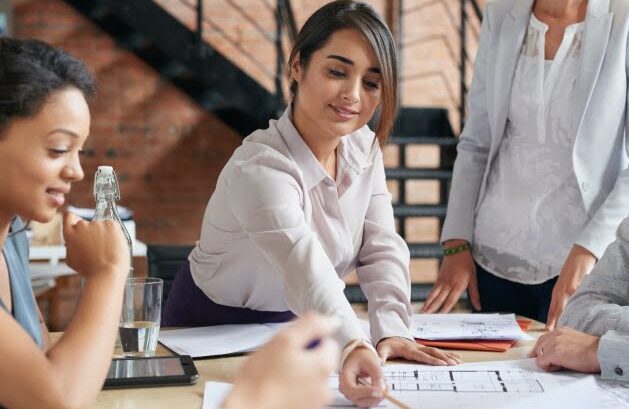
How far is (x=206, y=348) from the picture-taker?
1564 mm

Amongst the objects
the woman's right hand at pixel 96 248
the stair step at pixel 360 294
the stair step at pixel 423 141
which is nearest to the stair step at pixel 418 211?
the stair step at pixel 423 141

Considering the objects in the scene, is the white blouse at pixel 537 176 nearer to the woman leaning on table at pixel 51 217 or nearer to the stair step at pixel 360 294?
the woman leaning on table at pixel 51 217

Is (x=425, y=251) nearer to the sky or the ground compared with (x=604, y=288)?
nearer to the ground

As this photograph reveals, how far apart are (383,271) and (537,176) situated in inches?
19.8

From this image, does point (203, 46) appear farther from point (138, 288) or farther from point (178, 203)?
point (138, 288)

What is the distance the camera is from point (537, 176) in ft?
6.71

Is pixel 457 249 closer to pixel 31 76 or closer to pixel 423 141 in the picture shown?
pixel 31 76

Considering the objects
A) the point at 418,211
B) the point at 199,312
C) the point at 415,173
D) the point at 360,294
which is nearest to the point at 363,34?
the point at 199,312

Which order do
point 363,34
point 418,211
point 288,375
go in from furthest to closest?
point 418,211, point 363,34, point 288,375

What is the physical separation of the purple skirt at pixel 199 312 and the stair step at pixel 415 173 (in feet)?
10.7

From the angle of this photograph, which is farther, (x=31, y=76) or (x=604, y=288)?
(x=604, y=288)

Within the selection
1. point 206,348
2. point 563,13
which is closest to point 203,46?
point 563,13

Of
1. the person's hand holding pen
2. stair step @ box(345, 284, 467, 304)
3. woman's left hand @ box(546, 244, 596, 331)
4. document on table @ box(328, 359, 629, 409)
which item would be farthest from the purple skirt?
stair step @ box(345, 284, 467, 304)

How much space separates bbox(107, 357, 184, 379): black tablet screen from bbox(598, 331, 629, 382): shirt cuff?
2.04 ft
